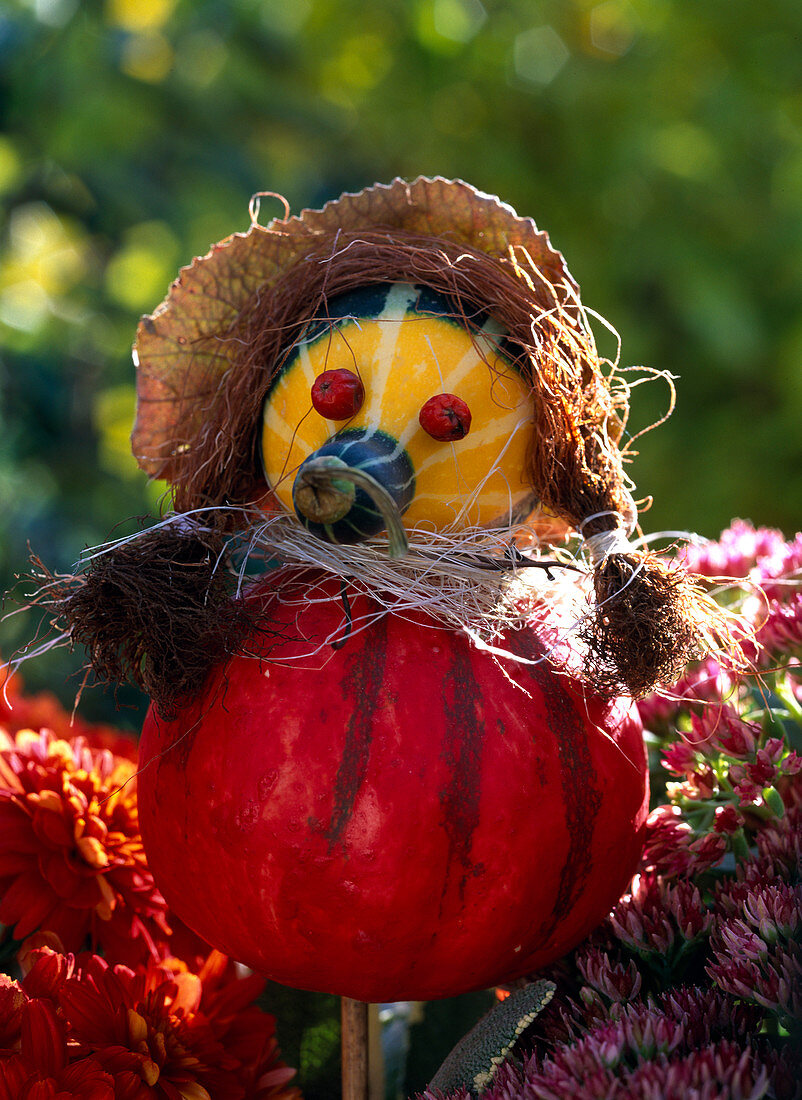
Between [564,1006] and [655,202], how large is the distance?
2.68 meters

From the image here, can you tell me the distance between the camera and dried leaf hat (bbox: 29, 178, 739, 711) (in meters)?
0.68

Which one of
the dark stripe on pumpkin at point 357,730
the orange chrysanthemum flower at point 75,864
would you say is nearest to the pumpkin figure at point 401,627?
the dark stripe on pumpkin at point 357,730

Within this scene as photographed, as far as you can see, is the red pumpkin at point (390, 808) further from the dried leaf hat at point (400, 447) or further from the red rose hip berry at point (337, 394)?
the red rose hip berry at point (337, 394)

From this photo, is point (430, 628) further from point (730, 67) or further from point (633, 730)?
point (730, 67)

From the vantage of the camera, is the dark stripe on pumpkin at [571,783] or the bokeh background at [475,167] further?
the bokeh background at [475,167]

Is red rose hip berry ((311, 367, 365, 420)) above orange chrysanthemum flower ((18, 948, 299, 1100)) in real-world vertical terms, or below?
above

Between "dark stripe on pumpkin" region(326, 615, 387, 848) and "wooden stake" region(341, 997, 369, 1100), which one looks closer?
"dark stripe on pumpkin" region(326, 615, 387, 848)

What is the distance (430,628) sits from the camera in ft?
2.28

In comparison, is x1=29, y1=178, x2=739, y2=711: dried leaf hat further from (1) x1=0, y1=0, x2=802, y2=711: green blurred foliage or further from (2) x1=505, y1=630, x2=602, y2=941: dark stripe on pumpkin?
(1) x1=0, y1=0, x2=802, y2=711: green blurred foliage

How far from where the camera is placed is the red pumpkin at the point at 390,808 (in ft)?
2.11

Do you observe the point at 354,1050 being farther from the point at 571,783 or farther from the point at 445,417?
the point at 445,417

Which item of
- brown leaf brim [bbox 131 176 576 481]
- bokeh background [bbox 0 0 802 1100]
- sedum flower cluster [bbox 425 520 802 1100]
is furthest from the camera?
bokeh background [bbox 0 0 802 1100]

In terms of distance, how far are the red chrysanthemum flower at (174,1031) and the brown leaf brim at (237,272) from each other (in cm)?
42

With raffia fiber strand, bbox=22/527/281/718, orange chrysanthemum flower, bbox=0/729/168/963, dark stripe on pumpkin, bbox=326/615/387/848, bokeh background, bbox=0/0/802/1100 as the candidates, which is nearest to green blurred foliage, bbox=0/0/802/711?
bokeh background, bbox=0/0/802/1100
